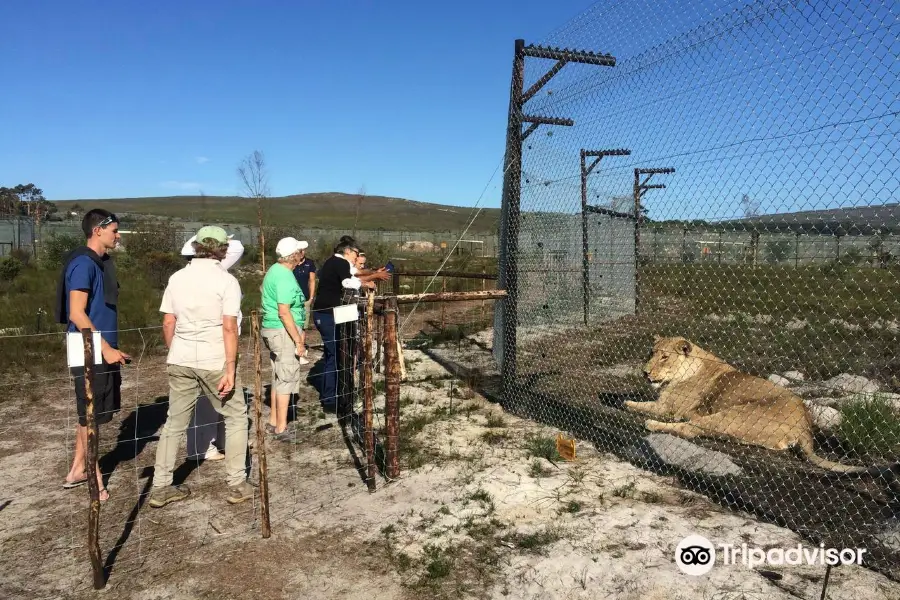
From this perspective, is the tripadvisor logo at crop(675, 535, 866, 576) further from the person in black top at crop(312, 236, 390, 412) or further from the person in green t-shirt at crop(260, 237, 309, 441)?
the person in black top at crop(312, 236, 390, 412)

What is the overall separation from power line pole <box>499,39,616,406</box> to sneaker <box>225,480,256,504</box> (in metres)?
2.87

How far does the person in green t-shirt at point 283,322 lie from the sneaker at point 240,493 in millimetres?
1031

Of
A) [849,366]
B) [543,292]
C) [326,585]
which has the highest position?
[543,292]

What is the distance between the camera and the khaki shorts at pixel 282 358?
5.18 m

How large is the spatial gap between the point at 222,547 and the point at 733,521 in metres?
3.20

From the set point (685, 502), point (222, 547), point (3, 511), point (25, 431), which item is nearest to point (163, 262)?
point (25, 431)

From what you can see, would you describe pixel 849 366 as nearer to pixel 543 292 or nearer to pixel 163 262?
pixel 543 292

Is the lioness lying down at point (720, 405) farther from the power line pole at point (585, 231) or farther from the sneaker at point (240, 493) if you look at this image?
the sneaker at point (240, 493)

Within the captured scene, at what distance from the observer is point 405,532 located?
3748mm

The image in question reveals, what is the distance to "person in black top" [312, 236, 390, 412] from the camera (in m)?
6.03

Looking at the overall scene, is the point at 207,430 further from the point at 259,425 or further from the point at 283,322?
the point at 259,425

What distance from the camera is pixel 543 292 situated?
6.34m

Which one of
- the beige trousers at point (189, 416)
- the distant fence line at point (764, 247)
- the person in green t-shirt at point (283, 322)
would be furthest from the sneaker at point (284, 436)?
the distant fence line at point (764, 247)

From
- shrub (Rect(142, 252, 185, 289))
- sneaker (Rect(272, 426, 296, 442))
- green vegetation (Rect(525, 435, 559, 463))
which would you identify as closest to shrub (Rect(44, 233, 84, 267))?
shrub (Rect(142, 252, 185, 289))
